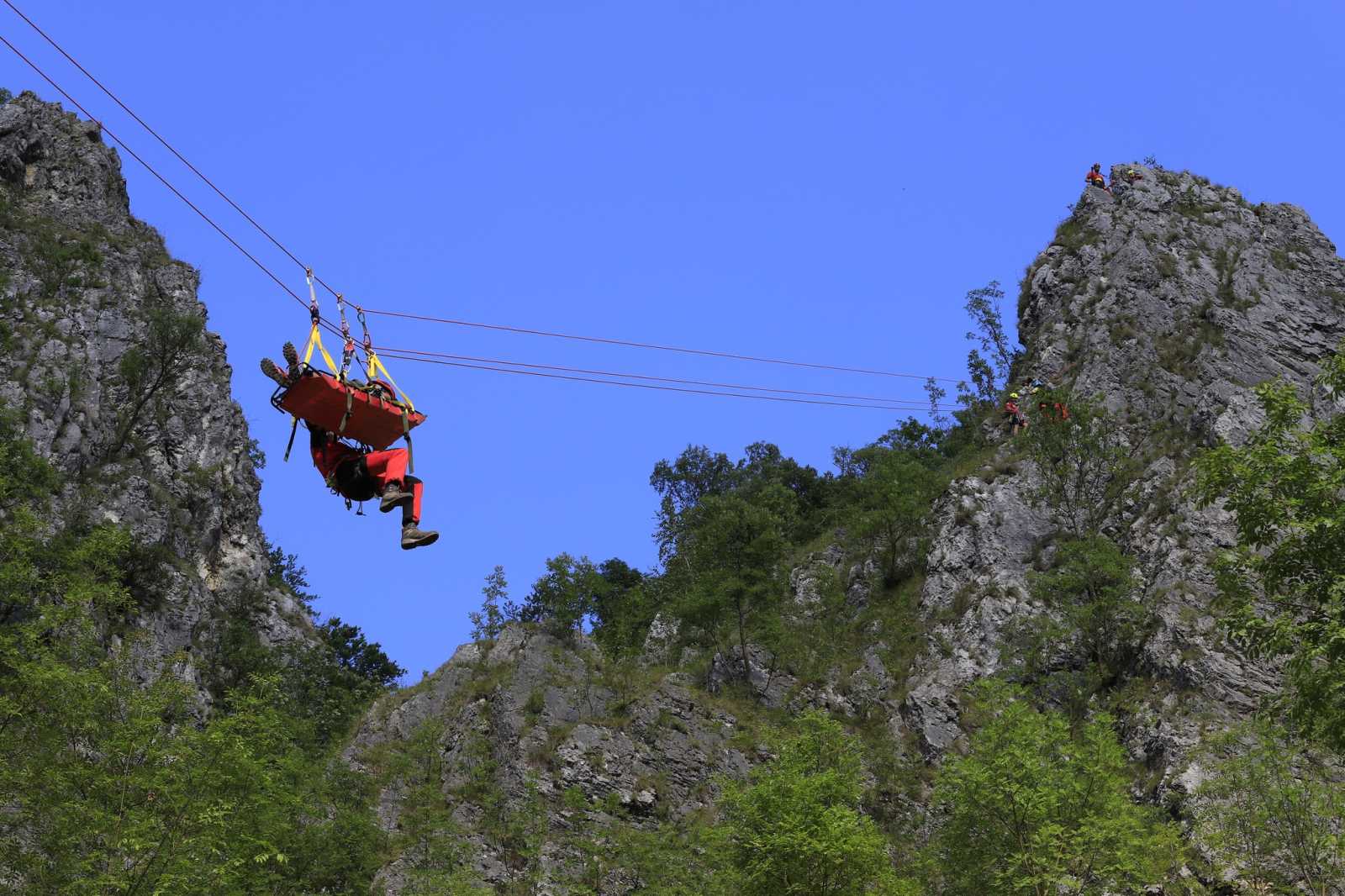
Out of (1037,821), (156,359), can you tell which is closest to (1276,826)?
(1037,821)

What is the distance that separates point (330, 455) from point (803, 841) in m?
11.5

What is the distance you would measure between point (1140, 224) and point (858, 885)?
45.2 meters

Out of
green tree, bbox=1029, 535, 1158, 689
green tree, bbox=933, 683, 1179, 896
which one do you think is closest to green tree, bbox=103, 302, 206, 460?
green tree, bbox=1029, 535, 1158, 689

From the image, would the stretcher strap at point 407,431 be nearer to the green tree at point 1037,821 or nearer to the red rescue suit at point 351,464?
the red rescue suit at point 351,464

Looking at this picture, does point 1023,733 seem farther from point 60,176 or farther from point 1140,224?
point 60,176

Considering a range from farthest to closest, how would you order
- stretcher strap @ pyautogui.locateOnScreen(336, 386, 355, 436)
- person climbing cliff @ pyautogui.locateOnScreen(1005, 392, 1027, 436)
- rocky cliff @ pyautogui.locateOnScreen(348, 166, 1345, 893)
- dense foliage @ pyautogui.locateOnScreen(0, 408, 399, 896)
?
person climbing cliff @ pyautogui.locateOnScreen(1005, 392, 1027, 436), rocky cliff @ pyautogui.locateOnScreen(348, 166, 1345, 893), dense foliage @ pyautogui.locateOnScreen(0, 408, 399, 896), stretcher strap @ pyautogui.locateOnScreen(336, 386, 355, 436)

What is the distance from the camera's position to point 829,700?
42250mm

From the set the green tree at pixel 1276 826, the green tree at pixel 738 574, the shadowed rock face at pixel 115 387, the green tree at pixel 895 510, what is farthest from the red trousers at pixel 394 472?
the green tree at pixel 895 510

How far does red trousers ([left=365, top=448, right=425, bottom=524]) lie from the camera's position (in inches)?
655

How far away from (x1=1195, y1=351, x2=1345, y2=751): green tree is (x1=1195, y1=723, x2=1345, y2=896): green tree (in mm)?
6294

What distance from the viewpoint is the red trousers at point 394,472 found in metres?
16.6

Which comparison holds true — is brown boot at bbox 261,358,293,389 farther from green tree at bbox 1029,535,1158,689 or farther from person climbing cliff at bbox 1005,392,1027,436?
person climbing cliff at bbox 1005,392,1027,436

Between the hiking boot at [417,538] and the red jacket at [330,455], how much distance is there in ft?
6.50

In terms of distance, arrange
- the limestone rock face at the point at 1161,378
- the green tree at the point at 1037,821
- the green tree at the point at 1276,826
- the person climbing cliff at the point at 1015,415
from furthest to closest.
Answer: the person climbing cliff at the point at 1015,415, the limestone rock face at the point at 1161,378, the green tree at the point at 1276,826, the green tree at the point at 1037,821
